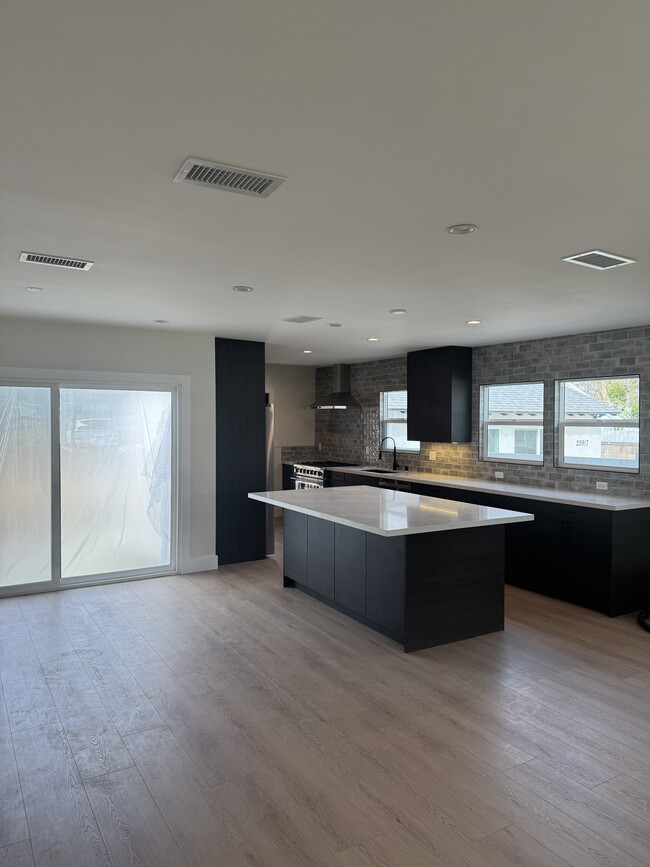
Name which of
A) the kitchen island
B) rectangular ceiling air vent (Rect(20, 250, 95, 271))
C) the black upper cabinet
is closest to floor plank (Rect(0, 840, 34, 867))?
the kitchen island

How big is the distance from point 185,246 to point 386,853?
9.10 feet

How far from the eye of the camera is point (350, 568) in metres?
4.73

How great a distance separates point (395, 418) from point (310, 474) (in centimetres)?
149

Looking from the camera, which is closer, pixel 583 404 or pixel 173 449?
pixel 583 404

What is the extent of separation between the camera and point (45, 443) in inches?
217

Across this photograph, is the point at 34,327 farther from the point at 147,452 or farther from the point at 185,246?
the point at 185,246

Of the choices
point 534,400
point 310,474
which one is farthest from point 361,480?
point 534,400

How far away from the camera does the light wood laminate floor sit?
2.24 metres

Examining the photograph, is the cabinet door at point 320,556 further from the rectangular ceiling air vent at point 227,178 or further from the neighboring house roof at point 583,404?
the rectangular ceiling air vent at point 227,178

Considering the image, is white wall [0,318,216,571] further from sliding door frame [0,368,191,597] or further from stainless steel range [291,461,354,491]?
stainless steel range [291,461,354,491]

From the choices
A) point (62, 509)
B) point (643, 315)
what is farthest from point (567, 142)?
point (62, 509)

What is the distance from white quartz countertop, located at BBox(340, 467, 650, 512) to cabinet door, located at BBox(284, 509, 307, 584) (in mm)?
1802

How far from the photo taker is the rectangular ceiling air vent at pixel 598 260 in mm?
3145

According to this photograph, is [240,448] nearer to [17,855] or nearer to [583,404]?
[583,404]
